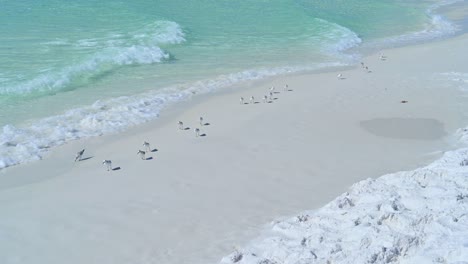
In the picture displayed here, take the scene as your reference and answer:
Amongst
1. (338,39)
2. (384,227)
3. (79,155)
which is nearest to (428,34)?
(338,39)

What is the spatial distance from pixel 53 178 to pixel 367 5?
1323 inches

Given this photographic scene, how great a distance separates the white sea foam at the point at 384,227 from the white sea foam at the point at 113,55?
41.3 feet

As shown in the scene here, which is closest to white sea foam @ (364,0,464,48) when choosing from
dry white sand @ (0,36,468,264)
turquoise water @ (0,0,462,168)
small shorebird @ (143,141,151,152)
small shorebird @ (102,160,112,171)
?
turquoise water @ (0,0,462,168)

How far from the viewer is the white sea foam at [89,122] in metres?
13.9

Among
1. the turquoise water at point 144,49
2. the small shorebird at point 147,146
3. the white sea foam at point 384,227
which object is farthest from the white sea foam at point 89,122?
the white sea foam at point 384,227

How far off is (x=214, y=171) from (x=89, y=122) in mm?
4879

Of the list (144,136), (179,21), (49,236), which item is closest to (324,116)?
(144,136)

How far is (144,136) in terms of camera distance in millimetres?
14836

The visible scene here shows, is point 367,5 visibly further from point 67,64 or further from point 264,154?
point 264,154

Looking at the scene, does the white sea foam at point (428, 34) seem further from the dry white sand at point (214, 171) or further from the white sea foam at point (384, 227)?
the white sea foam at point (384, 227)

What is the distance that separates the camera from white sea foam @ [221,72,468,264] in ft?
25.0

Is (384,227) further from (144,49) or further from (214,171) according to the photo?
(144,49)

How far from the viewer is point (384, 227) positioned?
824 cm

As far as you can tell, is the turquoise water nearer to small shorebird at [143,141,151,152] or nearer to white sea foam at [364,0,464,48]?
white sea foam at [364,0,464,48]
